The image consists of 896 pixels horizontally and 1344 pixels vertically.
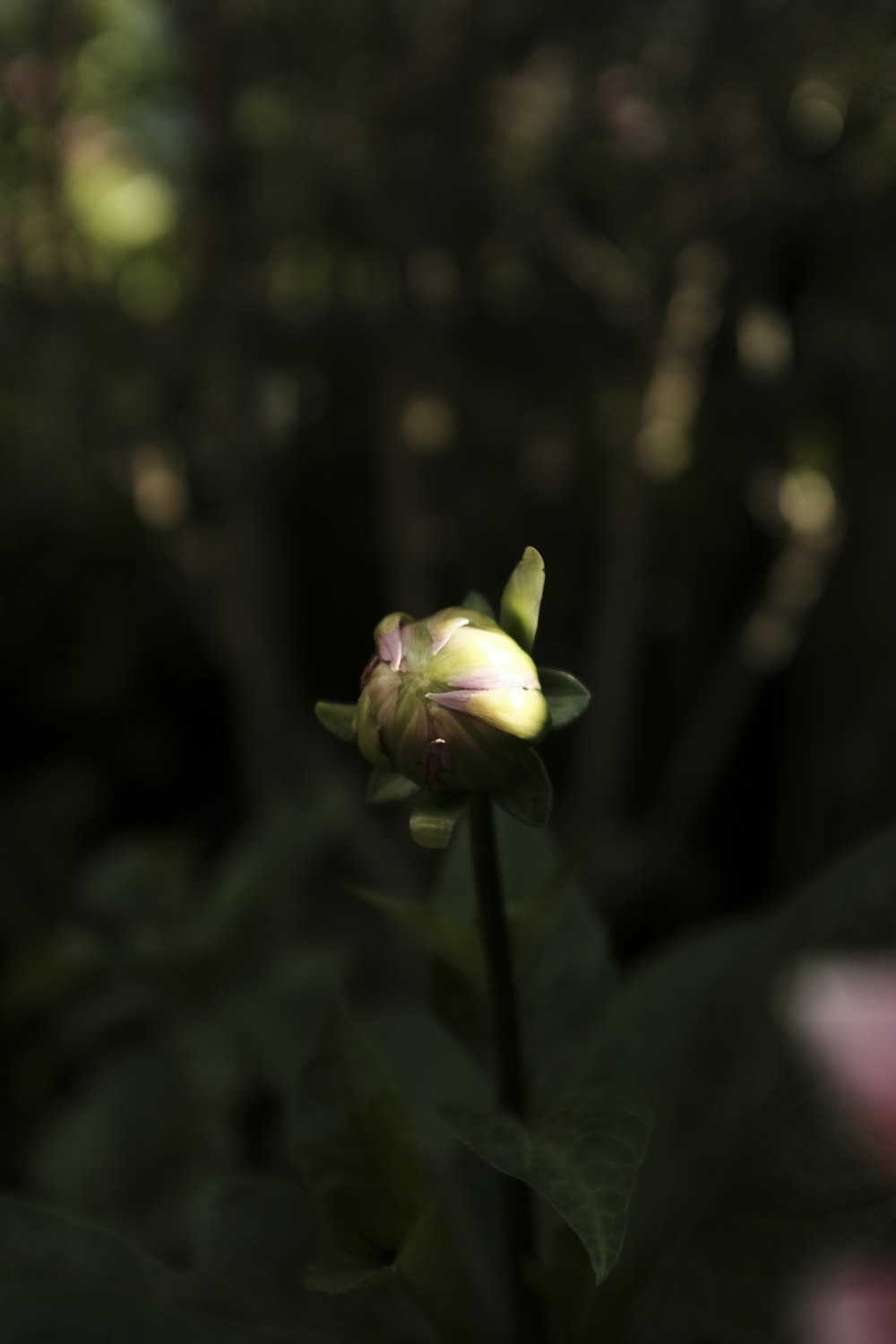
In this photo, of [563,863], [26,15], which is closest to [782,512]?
[26,15]

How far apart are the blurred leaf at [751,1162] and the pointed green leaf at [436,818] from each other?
0.13 m

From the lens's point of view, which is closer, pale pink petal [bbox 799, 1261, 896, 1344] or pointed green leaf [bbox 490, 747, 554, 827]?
pale pink petal [bbox 799, 1261, 896, 1344]

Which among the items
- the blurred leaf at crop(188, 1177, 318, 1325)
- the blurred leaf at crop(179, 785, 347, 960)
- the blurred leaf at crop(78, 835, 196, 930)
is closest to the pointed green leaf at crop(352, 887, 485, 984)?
the blurred leaf at crop(188, 1177, 318, 1325)

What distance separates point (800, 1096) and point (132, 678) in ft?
6.79

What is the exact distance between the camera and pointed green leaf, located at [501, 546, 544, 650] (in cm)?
32

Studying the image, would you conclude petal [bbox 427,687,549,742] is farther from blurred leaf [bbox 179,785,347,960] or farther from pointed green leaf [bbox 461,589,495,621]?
blurred leaf [bbox 179,785,347,960]

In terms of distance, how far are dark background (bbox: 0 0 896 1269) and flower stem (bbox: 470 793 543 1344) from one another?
23.7 inches

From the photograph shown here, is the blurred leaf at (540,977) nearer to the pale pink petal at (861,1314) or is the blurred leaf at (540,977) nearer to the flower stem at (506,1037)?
the flower stem at (506,1037)

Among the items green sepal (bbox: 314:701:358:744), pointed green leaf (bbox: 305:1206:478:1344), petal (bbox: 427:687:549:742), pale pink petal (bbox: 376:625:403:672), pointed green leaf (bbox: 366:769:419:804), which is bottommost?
pointed green leaf (bbox: 305:1206:478:1344)

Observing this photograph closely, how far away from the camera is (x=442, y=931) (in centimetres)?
36

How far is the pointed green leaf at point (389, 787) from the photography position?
0.31 meters

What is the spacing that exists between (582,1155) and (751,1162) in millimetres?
126

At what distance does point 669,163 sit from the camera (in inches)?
48.3

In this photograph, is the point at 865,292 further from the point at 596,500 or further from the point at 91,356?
the point at 91,356
